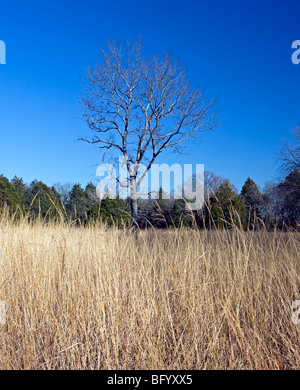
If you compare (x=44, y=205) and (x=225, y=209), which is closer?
(x=225, y=209)

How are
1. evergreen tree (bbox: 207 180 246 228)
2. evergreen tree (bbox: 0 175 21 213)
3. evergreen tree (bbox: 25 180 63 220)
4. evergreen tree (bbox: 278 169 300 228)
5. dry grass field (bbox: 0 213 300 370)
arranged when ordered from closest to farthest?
dry grass field (bbox: 0 213 300 370)
evergreen tree (bbox: 207 180 246 228)
evergreen tree (bbox: 25 180 63 220)
evergreen tree (bbox: 0 175 21 213)
evergreen tree (bbox: 278 169 300 228)

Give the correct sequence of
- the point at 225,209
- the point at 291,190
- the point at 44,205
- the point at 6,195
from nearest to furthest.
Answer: the point at 225,209, the point at 6,195, the point at 44,205, the point at 291,190

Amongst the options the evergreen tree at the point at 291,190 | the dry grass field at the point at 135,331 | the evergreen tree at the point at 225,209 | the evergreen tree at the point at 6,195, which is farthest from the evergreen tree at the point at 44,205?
the evergreen tree at the point at 291,190

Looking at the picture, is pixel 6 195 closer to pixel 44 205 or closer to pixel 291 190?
pixel 44 205

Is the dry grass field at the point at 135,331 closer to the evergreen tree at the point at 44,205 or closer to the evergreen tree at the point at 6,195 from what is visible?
the evergreen tree at the point at 44,205

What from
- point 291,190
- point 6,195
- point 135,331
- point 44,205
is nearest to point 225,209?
point 135,331

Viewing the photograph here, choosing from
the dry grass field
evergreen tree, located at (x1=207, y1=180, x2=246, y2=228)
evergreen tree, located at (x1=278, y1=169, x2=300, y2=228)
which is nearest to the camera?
the dry grass field

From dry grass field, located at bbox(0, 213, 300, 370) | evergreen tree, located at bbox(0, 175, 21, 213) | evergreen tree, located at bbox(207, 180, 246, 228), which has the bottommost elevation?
dry grass field, located at bbox(0, 213, 300, 370)

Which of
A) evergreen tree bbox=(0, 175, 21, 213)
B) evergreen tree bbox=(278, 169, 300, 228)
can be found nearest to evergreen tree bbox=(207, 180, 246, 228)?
evergreen tree bbox=(278, 169, 300, 228)

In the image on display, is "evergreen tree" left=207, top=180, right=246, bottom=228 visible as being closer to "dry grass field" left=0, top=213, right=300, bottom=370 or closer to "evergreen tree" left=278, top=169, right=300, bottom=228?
"dry grass field" left=0, top=213, right=300, bottom=370

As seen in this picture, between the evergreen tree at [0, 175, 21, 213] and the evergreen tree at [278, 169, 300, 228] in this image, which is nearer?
the evergreen tree at [0, 175, 21, 213]
